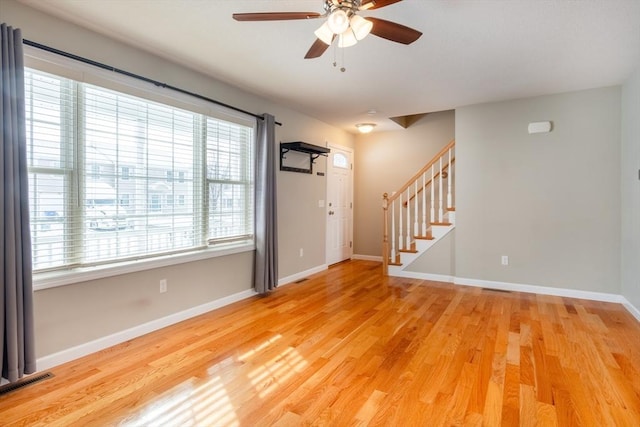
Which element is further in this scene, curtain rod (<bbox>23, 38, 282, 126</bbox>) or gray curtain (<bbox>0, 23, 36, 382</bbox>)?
curtain rod (<bbox>23, 38, 282, 126</bbox>)

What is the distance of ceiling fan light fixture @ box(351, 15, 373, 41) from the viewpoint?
5.97 feet

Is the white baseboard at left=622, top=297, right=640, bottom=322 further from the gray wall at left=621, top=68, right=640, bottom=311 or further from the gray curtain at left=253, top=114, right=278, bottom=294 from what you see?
the gray curtain at left=253, top=114, right=278, bottom=294

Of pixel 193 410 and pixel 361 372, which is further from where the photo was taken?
pixel 361 372

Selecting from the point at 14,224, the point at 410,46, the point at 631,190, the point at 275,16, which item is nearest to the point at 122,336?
the point at 14,224

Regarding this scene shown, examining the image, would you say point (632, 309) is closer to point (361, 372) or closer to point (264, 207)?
point (361, 372)

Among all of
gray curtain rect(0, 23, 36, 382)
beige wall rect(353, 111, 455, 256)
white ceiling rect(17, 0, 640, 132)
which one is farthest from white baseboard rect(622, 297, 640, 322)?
gray curtain rect(0, 23, 36, 382)

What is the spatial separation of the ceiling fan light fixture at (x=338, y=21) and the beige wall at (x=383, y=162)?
4481 millimetres

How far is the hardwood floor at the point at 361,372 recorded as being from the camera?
1.85 m

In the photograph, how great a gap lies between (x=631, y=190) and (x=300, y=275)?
4150 millimetres

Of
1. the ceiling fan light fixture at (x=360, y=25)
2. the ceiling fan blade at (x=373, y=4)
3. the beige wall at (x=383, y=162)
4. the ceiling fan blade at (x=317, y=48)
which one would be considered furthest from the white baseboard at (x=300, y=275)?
the ceiling fan blade at (x=373, y=4)

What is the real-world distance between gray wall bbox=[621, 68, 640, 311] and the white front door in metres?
3.88

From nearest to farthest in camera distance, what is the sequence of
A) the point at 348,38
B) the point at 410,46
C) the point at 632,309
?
1. the point at 348,38
2. the point at 410,46
3. the point at 632,309

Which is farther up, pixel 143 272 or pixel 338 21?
pixel 338 21

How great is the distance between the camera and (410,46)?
111 inches
